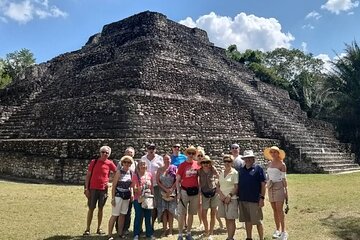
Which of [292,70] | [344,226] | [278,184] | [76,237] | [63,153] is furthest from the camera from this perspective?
[292,70]

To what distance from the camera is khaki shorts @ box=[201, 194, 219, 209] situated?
22.4 ft

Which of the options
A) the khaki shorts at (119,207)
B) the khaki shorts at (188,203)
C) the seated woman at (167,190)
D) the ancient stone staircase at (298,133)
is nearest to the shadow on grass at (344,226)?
the khaki shorts at (188,203)

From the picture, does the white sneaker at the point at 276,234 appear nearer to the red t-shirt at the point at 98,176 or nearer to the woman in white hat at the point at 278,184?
the woman in white hat at the point at 278,184

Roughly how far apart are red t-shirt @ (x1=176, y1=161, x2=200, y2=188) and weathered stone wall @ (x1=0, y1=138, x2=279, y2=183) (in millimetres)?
6876

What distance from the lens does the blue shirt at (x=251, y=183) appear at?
20.2 ft

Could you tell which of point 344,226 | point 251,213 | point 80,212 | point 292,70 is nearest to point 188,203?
point 251,213

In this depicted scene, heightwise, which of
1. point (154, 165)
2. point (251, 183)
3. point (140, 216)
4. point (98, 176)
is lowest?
point (140, 216)

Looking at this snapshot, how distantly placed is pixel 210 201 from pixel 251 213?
906 mm

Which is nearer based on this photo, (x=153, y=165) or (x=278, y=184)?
(x=278, y=184)

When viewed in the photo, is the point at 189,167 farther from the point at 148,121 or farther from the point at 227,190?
the point at 148,121

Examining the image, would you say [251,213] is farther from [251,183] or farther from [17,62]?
[17,62]

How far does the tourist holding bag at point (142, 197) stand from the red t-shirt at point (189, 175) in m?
0.61

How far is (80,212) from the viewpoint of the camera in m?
8.97

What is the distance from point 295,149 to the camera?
1809cm
